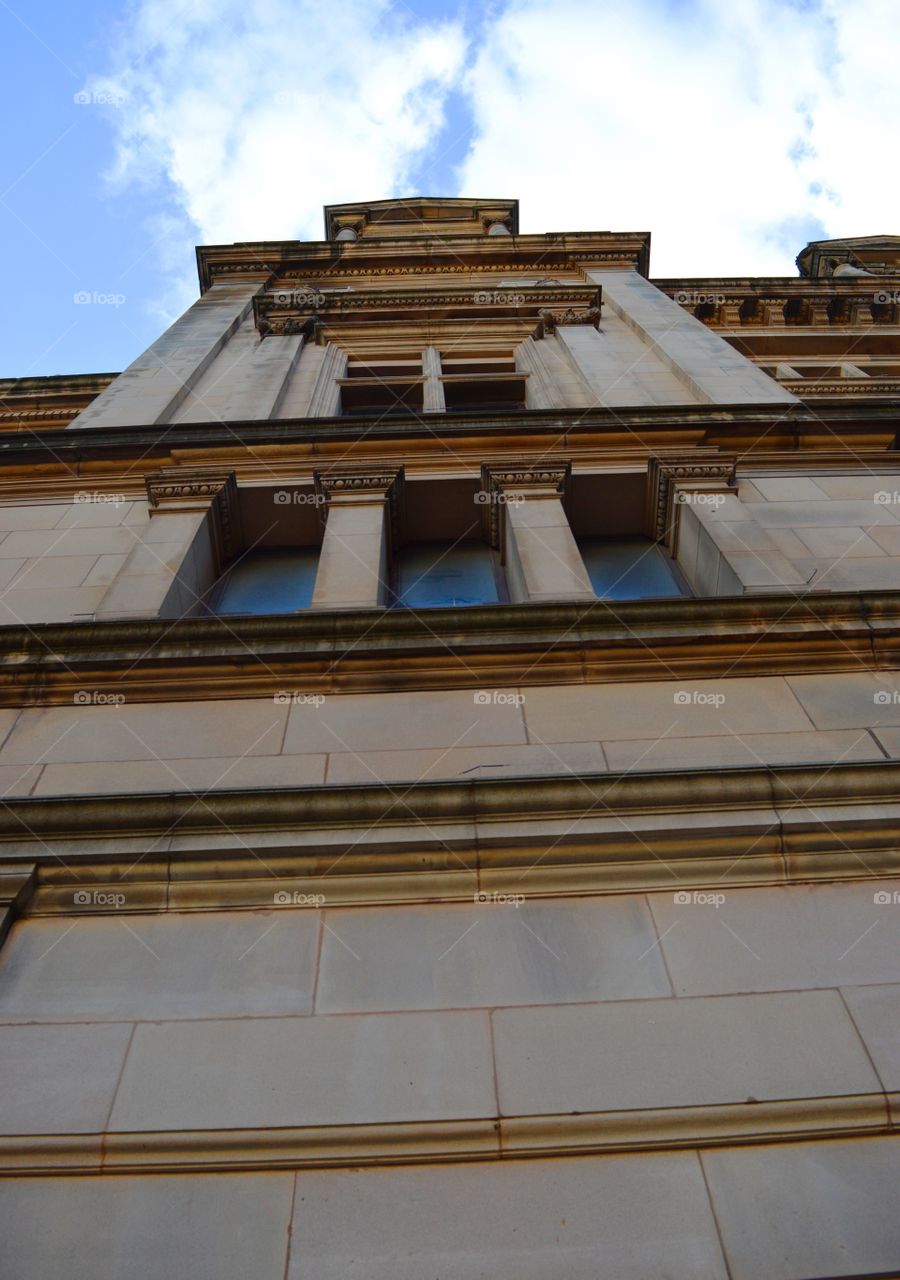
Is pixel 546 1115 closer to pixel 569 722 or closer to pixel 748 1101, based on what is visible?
pixel 748 1101

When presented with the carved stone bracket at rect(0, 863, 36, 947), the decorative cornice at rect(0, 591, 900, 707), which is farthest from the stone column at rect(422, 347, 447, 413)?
the carved stone bracket at rect(0, 863, 36, 947)

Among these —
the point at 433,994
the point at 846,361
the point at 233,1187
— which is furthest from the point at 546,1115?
the point at 846,361

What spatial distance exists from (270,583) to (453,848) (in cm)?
570

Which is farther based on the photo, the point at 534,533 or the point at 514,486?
the point at 514,486

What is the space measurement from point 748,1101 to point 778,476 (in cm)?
840

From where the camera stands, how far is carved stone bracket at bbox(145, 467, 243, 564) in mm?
11094

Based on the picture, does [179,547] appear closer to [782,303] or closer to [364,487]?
[364,487]

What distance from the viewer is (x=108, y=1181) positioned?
4.83m

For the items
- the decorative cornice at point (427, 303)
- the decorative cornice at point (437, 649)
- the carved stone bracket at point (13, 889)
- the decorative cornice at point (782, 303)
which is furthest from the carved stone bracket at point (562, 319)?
the carved stone bracket at point (13, 889)

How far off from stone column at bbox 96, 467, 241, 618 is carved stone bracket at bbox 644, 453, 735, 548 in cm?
505

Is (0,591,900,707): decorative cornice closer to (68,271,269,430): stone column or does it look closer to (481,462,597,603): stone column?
(481,462,597,603): stone column

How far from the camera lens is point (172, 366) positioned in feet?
52.1

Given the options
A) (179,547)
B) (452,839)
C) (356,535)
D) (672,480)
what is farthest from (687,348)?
(452,839)

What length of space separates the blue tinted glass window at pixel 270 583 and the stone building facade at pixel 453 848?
7cm
